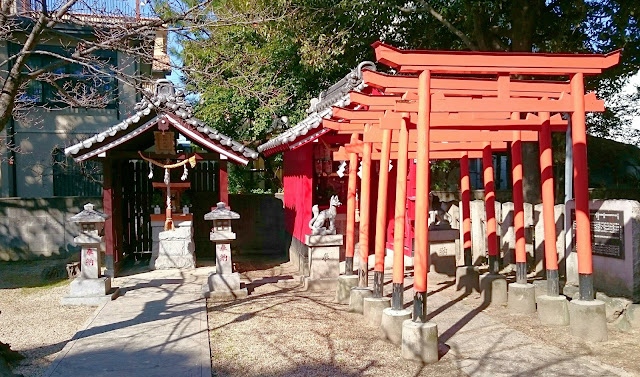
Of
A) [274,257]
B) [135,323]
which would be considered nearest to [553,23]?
[274,257]

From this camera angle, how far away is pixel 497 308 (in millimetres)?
9492

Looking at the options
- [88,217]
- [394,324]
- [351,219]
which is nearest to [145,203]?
[88,217]

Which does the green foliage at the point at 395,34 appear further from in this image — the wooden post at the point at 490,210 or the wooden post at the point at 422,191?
the wooden post at the point at 422,191

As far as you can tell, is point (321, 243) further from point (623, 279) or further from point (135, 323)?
point (623, 279)

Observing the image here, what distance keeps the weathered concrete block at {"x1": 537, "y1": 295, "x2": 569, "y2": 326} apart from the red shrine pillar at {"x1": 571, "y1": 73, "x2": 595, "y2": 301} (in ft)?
2.31

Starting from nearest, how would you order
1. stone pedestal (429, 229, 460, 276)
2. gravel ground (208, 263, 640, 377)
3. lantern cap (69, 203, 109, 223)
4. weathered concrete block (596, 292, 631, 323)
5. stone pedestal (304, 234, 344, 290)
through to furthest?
gravel ground (208, 263, 640, 377) < weathered concrete block (596, 292, 631, 323) < lantern cap (69, 203, 109, 223) < stone pedestal (304, 234, 344, 290) < stone pedestal (429, 229, 460, 276)

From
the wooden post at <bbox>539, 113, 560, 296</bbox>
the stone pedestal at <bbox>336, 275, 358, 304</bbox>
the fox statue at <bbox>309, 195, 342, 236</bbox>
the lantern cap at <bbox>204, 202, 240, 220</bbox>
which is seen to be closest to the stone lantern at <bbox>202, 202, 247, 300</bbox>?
the lantern cap at <bbox>204, 202, 240, 220</bbox>

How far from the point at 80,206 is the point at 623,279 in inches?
581

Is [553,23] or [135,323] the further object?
[553,23]

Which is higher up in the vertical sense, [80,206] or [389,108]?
[389,108]

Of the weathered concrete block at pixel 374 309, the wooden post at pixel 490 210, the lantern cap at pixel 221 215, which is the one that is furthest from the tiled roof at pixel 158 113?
the weathered concrete block at pixel 374 309

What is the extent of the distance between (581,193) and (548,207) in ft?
2.72

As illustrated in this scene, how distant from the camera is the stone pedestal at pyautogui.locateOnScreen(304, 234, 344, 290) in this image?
1155cm

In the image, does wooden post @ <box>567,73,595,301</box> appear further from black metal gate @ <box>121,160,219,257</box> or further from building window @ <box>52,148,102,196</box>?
building window @ <box>52,148,102,196</box>
